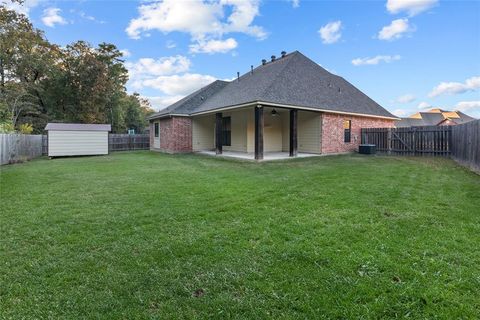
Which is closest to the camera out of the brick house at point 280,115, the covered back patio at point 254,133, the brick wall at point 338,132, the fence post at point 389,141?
the brick house at point 280,115

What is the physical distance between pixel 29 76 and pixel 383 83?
2871cm

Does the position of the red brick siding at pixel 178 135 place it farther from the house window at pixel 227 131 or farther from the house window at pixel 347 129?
the house window at pixel 347 129

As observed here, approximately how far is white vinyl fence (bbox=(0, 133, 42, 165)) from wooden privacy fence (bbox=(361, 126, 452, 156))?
60.6 feet

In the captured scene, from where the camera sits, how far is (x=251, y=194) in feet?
20.4

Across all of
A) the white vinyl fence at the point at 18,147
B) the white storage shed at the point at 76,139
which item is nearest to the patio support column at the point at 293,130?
the white storage shed at the point at 76,139

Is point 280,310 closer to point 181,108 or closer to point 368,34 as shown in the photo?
→ point 368,34

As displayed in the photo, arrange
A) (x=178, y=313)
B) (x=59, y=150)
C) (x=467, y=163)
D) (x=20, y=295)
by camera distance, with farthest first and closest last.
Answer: (x=59, y=150) < (x=467, y=163) < (x=20, y=295) < (x=178, y=313)

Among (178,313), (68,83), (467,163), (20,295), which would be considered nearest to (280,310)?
(178,313)

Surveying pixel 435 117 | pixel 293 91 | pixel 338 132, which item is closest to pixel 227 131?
pixel 293 91

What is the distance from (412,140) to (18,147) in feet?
66.4

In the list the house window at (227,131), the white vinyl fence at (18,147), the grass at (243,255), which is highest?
Result: the house window at (227,131)

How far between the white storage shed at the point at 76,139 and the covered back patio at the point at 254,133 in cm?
573

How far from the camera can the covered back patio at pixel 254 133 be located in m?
15.7

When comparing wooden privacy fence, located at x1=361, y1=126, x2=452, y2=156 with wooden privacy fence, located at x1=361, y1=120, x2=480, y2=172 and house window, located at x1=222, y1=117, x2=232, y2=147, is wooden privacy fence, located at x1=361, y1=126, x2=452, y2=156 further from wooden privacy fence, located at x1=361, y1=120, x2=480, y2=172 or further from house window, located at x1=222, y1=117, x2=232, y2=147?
house window, located at x1=222, y1=117, x2=232, y2=147
